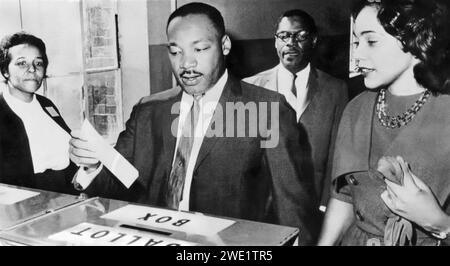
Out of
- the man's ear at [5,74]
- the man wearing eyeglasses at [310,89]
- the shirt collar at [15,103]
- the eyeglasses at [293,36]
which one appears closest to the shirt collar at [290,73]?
the man wearing eyeglasses at [310,89]

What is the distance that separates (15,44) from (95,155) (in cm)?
78

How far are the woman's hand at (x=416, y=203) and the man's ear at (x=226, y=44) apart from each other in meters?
0.88

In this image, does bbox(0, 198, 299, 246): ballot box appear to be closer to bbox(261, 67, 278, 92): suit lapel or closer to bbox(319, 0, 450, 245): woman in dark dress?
bbox(319, 0, 450, 245): woman in dark dress

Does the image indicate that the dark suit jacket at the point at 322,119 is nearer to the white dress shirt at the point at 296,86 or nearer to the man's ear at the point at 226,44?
the white dress shirt at the point at 296,86

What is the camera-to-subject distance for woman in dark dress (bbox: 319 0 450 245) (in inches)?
77.9

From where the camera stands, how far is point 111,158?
274 centimetres

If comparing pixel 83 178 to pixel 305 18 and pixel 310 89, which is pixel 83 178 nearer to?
pixel 310 89

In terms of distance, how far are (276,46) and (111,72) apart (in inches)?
36.1

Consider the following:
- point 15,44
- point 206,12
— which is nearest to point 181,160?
point 206,12

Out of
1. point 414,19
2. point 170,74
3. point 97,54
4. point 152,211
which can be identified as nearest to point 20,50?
point 97,54

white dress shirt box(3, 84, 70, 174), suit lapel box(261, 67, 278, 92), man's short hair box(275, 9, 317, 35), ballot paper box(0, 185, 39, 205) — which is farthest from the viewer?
white dress shirt box(3, 84, 70, 174)

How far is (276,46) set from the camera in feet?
7.37

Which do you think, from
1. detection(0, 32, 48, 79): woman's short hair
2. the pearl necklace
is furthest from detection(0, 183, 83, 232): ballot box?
the pearl necklace

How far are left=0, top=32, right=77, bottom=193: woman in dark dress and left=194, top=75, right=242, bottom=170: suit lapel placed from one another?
2.75ft
